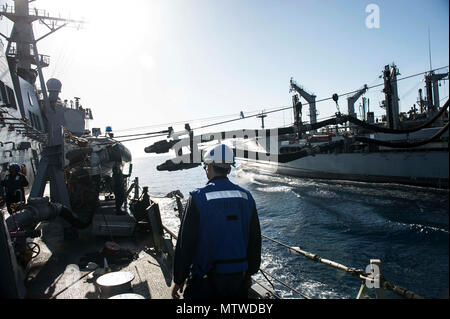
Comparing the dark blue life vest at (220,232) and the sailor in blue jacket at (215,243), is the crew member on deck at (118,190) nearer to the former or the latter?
the sailor in blue jacket at (215,243)

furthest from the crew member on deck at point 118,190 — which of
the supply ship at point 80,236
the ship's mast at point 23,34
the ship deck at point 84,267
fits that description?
the ship's mast at point 23,34

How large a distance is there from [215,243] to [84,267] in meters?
4.62

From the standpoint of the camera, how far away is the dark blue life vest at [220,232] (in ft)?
8.13

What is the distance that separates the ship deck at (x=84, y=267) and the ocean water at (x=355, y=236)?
449cm

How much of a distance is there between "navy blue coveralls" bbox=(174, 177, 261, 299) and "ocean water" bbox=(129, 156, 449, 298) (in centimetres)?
150

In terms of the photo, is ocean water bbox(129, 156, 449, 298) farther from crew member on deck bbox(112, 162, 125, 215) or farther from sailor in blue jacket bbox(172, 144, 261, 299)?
crew member on deck bbox(112, 162, 125, 215)

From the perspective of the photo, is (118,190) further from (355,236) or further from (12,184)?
(355,236)

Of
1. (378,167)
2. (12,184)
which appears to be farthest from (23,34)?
(378,167)

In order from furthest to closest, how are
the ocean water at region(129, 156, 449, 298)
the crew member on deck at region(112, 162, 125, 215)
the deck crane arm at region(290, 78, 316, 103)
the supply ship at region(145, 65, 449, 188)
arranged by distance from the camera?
the deck crane arm at region(290, 78, 316, 103)
the supply ship at region(145, 65, 449, 188)
the ocean water at region(129, 156, 449, 298)
the crew member on deck at region(112, 162, 125, 215)

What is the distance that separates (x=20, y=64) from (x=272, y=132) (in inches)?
769

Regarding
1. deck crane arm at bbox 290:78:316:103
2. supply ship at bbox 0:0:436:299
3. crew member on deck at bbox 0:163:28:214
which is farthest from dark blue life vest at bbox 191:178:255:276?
deck crane arm at bbox 290:78:316:103

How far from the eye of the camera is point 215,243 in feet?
8.17

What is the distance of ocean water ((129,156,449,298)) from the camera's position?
10.8 metres

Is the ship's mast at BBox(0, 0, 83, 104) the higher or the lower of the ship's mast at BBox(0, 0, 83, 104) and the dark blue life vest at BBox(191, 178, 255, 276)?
the higher
